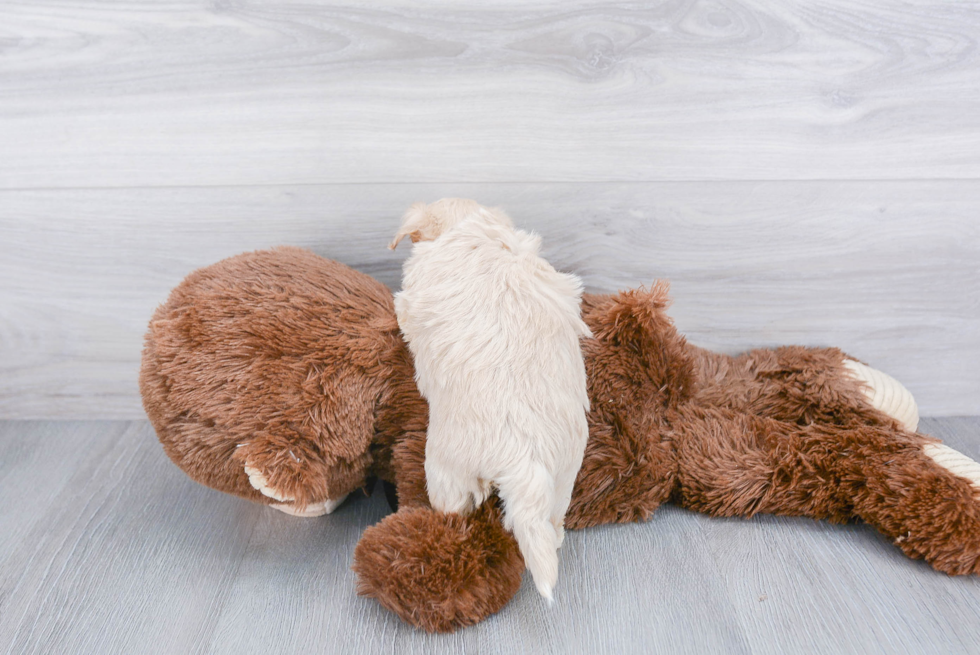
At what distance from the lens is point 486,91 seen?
32.4 inches

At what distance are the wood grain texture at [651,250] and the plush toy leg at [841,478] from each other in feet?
0.64

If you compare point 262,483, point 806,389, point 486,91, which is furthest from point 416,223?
point 806,389

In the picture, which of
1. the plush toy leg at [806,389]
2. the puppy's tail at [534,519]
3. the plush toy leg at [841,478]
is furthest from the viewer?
the plush toy leg at [806,389]

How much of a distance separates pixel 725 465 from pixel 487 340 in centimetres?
36

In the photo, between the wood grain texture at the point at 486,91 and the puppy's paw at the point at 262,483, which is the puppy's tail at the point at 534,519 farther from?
the wood grain texture at the point at 486,91

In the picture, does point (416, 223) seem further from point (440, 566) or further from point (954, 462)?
point (954, 462)

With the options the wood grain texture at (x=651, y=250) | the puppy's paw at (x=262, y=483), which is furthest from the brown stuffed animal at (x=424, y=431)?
the wood grain texture at (x=651, y=250)

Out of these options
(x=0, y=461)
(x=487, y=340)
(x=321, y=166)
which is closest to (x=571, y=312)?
(x=487, y=340)

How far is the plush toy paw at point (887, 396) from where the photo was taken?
842mm

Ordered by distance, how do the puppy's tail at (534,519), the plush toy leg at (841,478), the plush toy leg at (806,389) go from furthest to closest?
the plush toy leg at (806,389) → the plush toy leg at (841,478) → the puppy's tail at (534,519)

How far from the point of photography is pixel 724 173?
2.83 feet

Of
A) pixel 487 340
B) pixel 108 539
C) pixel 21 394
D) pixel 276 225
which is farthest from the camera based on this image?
pixel 21 394

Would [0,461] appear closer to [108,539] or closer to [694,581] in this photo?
[108,539]

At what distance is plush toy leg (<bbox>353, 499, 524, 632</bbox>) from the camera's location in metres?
0.62
